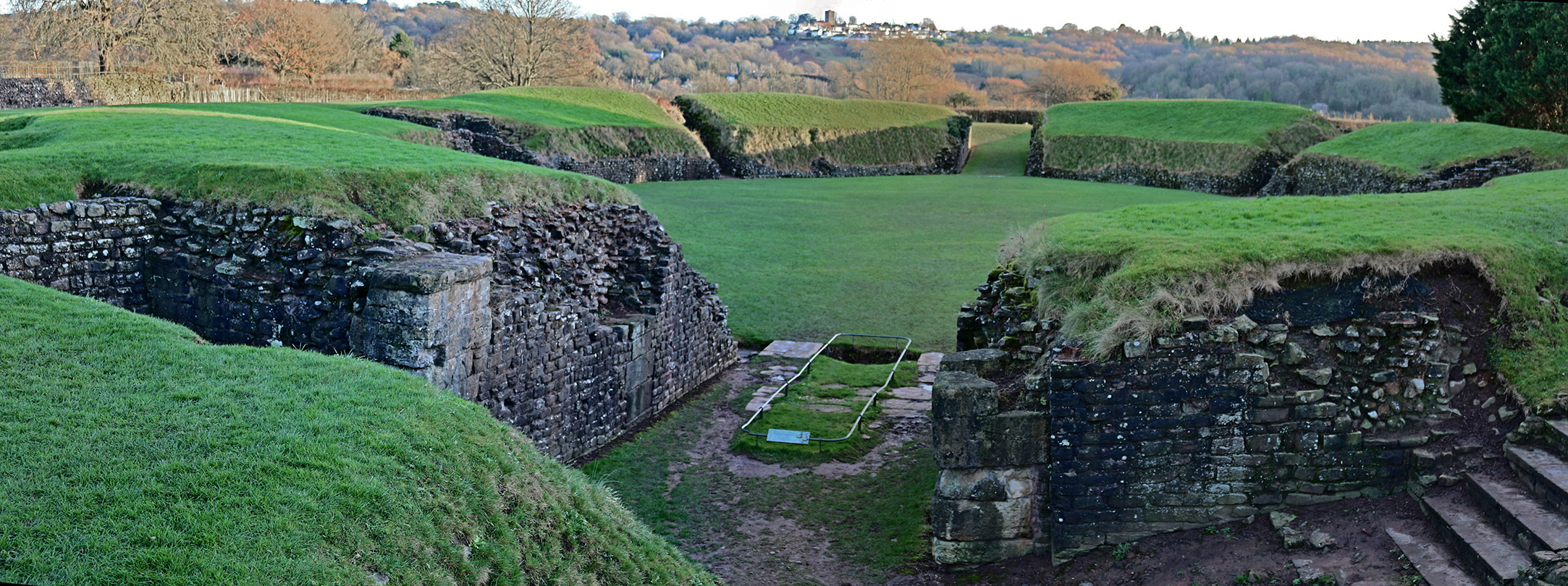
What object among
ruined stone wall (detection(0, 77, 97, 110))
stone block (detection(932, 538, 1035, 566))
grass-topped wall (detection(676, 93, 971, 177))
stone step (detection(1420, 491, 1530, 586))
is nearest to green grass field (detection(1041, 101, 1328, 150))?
grass-topped wall (detection(676, 93, 971, 177))

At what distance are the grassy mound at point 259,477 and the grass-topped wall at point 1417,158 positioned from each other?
23154 millimetres

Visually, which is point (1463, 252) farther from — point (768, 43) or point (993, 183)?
point (768, 43)

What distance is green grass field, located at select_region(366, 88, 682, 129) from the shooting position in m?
33.0

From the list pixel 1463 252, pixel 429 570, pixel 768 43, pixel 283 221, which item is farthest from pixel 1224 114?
pixel 768 43

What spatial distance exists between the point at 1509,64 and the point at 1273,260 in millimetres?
27210

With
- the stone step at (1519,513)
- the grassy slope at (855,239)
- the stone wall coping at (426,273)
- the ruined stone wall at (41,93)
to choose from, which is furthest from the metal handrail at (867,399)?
the ruined stone wall at (41,93)

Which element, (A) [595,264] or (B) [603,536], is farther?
(A) [595,264]

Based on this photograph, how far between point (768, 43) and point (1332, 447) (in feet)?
539

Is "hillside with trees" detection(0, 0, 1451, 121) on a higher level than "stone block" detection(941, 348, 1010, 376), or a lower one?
higher

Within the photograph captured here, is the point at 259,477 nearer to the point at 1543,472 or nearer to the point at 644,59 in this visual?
the point at 1543,472

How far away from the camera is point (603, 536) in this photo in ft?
19.9

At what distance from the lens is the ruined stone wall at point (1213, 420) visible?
733cm

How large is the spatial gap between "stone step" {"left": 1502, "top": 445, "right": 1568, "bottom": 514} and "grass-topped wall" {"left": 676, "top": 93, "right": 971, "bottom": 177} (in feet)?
116

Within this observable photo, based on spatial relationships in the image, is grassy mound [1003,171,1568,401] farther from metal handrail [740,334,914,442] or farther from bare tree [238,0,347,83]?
bare tree [238,0,347,83]
